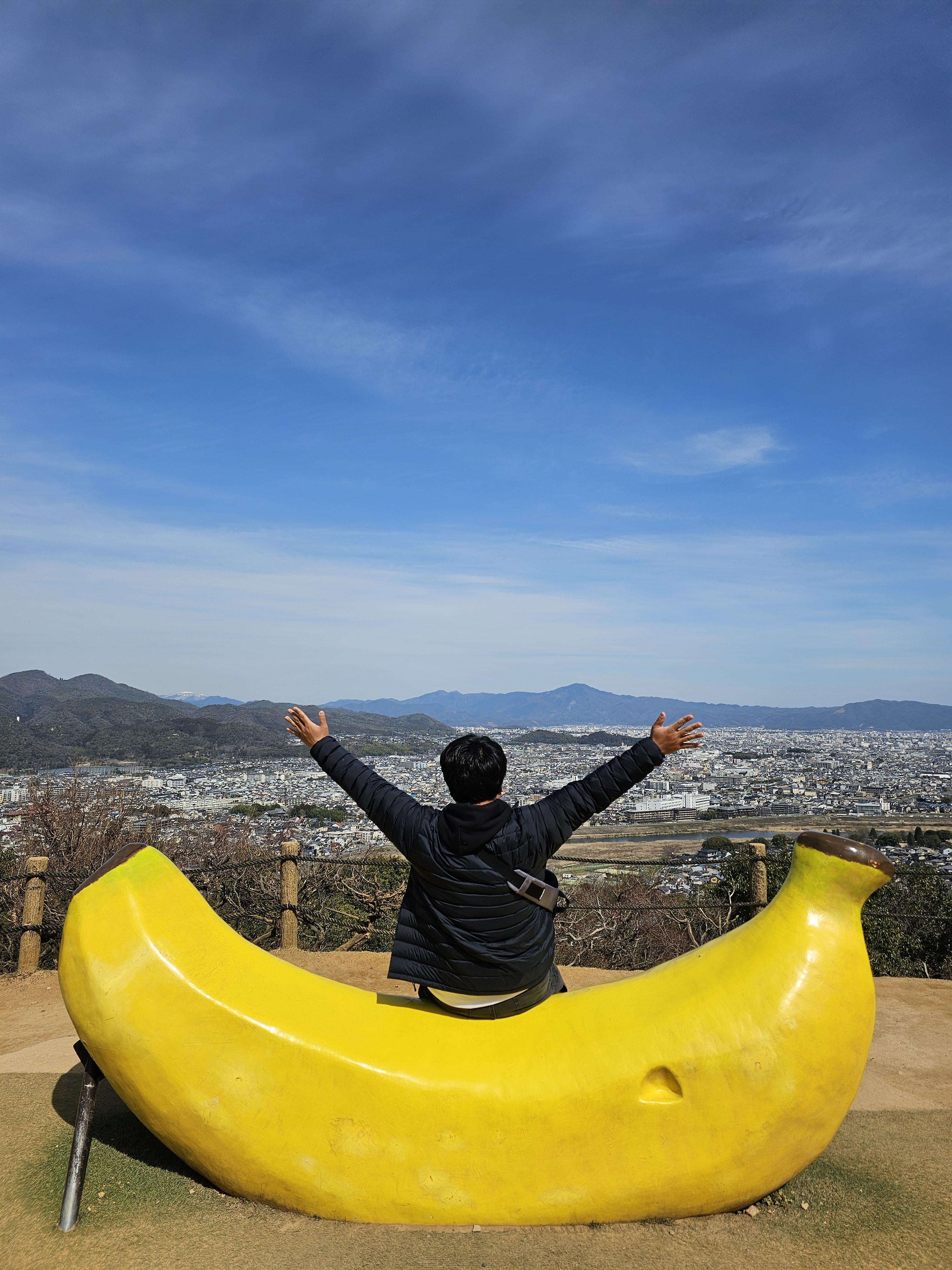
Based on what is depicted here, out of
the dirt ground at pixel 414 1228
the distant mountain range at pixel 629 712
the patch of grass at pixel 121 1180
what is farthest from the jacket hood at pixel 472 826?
the distant mountain range at pixel 629 712

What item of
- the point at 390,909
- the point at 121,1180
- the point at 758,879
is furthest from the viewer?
the point at 390,909

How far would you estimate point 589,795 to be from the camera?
272 centimetres

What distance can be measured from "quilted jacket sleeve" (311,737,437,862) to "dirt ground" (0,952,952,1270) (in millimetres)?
1231

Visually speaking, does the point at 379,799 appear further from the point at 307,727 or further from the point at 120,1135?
the point at 120,1135

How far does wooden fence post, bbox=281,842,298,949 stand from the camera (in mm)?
7301

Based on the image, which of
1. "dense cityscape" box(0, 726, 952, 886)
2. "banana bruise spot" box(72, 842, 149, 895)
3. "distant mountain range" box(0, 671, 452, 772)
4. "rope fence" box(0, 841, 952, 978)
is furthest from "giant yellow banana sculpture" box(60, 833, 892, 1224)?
"distant mountain range" box(0, 671, 452, 772)

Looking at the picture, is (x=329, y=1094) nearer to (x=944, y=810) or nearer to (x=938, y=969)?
(x=938, y=969)

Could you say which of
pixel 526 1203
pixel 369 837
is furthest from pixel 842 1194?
pixel 369 837

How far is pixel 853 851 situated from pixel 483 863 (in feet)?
4.27

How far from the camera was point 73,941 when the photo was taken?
297 cm

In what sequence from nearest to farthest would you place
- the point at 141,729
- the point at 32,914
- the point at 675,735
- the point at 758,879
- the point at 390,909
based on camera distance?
the point at 675,735 → the point at 758,879 → the point at 32,914 → the point at 390,909 → the point at 141,729

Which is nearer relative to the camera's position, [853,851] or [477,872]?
[477,872]

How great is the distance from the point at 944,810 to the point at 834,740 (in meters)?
74.3

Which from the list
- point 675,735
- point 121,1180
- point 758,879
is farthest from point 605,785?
point 758,879
